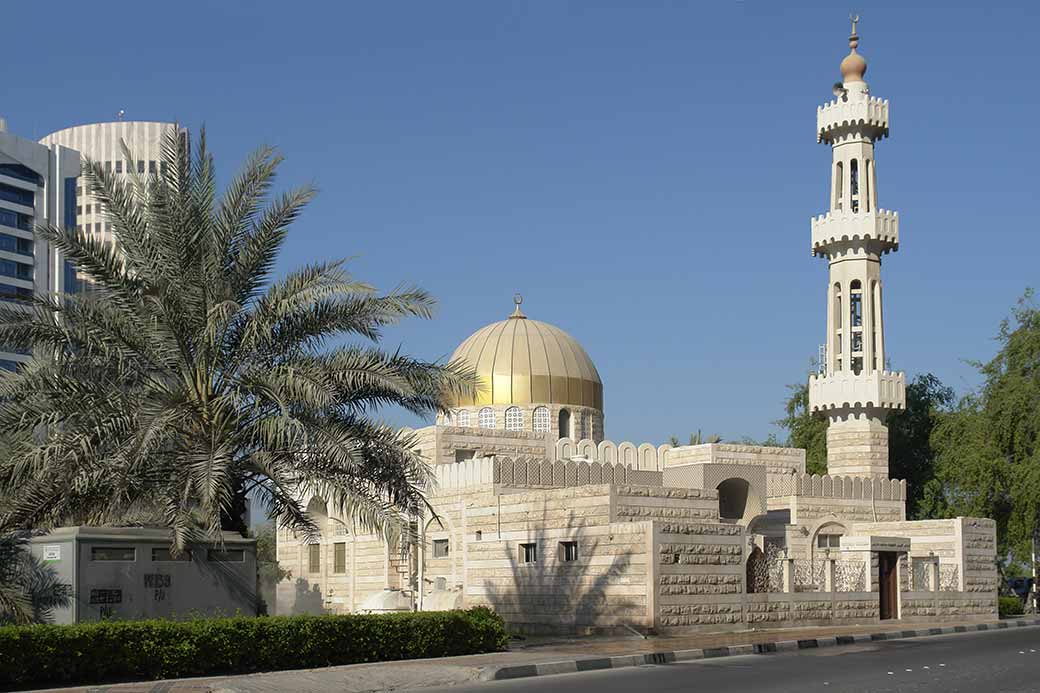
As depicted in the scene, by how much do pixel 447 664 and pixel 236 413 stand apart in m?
4.59

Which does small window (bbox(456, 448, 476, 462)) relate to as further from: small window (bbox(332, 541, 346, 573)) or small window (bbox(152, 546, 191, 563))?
small window (bbox(152, 546, 191, 563))

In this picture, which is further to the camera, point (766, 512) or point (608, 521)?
point (766, 512)

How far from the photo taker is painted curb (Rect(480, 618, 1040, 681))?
58.2 ft

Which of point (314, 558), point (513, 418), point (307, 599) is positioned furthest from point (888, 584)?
point (314, 558)

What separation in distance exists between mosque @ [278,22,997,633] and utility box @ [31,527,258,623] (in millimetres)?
3565

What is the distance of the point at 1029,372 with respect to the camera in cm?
4281

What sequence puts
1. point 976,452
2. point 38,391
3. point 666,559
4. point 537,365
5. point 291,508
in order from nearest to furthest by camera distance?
point 38,391 < point 291,508 < point 666,559 < point 976,452 < point 537,365

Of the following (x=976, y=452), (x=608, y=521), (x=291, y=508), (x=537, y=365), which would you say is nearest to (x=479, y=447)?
(x=537, y=365)

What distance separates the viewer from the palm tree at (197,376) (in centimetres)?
1753

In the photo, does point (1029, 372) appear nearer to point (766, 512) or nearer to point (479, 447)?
point (766, 512)

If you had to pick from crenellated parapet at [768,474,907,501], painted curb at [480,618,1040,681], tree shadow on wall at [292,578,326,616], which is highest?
crenellated parapet at [768,474,907,501]

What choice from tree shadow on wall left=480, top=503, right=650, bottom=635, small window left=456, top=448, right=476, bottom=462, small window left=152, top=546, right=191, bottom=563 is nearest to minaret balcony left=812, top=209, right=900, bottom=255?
small window left=456, top=448, right=476, bottom=462

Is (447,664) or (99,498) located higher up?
(99,498)

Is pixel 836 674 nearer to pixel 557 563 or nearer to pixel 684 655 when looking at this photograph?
pixel 684 655
